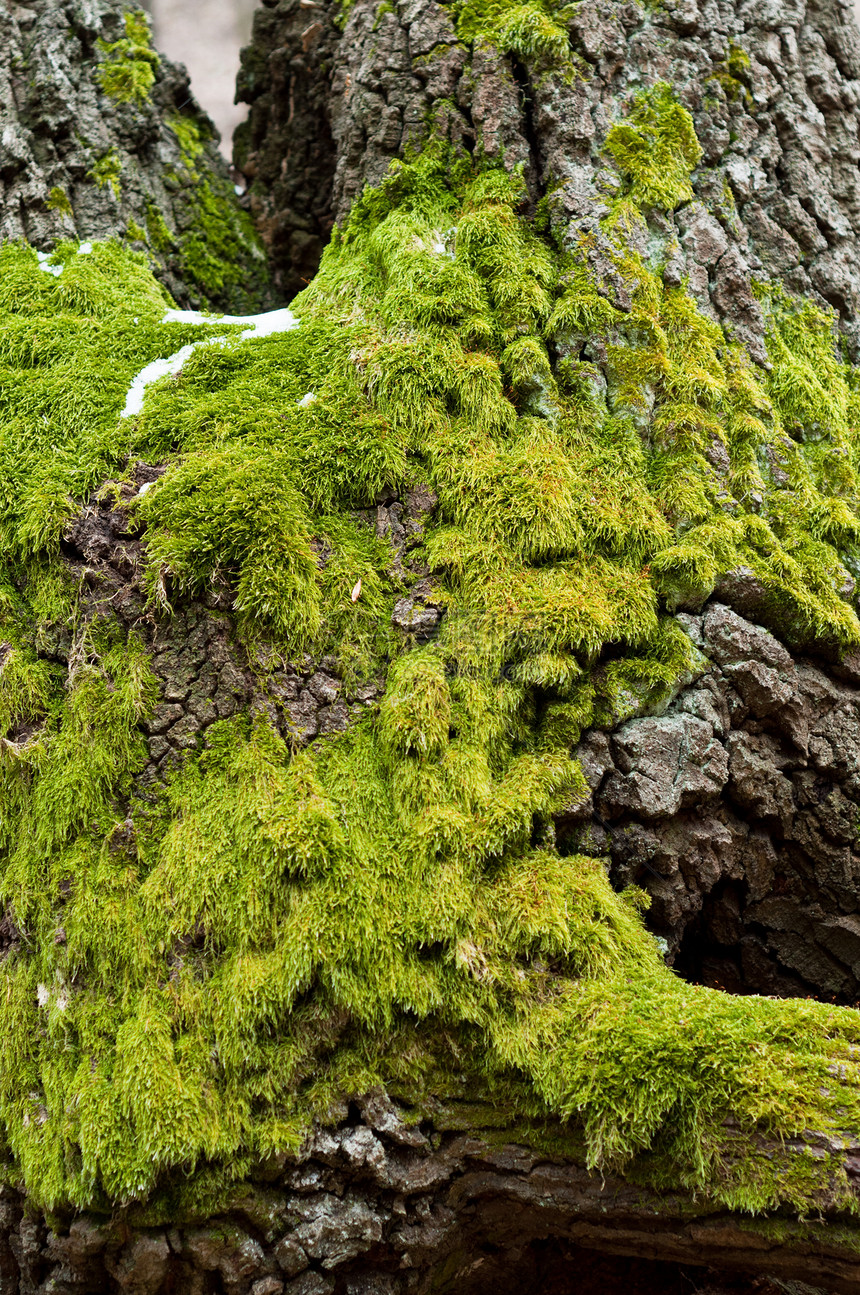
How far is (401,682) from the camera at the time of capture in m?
3.39

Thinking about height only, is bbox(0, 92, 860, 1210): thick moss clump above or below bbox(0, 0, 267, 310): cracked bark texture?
below

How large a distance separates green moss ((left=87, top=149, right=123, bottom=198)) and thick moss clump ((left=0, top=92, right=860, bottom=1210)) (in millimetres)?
1097

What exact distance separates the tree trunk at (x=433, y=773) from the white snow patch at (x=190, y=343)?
16 centimetres

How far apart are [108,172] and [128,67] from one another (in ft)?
3.30

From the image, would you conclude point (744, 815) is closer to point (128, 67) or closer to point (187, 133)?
point (128, 67)

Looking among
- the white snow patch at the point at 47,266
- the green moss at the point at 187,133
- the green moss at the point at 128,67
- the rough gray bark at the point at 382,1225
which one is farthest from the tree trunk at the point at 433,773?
the green moss at the point at 187,133

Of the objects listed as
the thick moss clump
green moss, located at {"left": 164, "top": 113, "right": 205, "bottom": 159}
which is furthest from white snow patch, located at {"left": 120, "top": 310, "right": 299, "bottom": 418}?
green moss, located at {"left": 164, "top": 113, "right": 205, "bottom": 159}

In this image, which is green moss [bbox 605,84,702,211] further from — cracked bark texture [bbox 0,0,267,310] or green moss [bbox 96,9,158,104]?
green moss [bbox 96,9,158,104]

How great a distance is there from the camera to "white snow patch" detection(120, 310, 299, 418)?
4078 millimetres

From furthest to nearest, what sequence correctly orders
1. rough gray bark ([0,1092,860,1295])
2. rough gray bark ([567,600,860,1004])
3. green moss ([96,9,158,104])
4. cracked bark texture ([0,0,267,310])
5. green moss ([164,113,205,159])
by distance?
1. green moss ([164,113,205,159])
2. green moss ([96,9,158,104])
3. cracked bark texture ([0,0,267,310])
4. rough gray bark ([567,600,860,1004])
5. rough gray bark ([0,1092,860,1295])

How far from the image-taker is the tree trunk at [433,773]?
9.12ft

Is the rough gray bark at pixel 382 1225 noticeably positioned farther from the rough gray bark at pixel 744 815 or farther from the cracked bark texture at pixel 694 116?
the cracked bark texture at pixel 694 116

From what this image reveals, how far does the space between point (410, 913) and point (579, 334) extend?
9.50ft

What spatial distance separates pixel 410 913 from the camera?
9.91 ft
